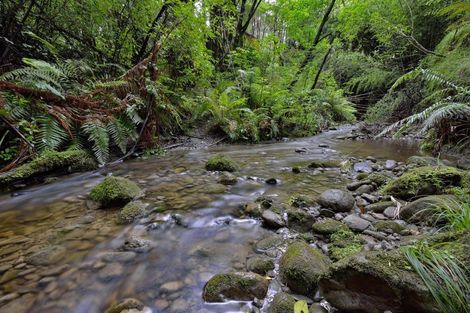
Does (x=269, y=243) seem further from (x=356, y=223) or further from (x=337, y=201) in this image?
(x=337, y=201)

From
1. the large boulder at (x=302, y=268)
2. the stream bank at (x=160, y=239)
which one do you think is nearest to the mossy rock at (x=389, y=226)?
the stream bank at (x=160, y=239)

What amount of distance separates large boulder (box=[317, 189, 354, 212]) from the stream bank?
4 centimetres

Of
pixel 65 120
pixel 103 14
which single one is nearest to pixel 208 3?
pixel 103 14

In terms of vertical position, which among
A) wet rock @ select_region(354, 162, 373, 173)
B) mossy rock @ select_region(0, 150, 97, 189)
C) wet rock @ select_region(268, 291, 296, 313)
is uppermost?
mossy rock @ select_region(0, 150, 97, 189)

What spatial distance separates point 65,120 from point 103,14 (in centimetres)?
288

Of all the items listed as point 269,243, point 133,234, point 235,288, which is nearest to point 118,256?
point 133,234

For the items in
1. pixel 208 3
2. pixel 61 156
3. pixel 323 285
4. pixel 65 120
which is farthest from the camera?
pixel 208 3

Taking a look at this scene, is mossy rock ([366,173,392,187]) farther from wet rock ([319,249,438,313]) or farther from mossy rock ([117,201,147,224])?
mossy rock ([117,201,147,224])

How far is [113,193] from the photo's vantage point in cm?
275

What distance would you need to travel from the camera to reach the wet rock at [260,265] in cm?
175

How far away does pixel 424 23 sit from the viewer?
8828mm

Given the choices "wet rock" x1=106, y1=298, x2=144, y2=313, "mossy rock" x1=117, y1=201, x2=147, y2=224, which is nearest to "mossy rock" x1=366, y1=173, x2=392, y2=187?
"mossy rock" x1=117, y1=201, x2=147, y2=224

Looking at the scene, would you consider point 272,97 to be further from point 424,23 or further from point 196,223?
point 196,223

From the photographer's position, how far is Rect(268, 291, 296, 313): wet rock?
1.38 m
